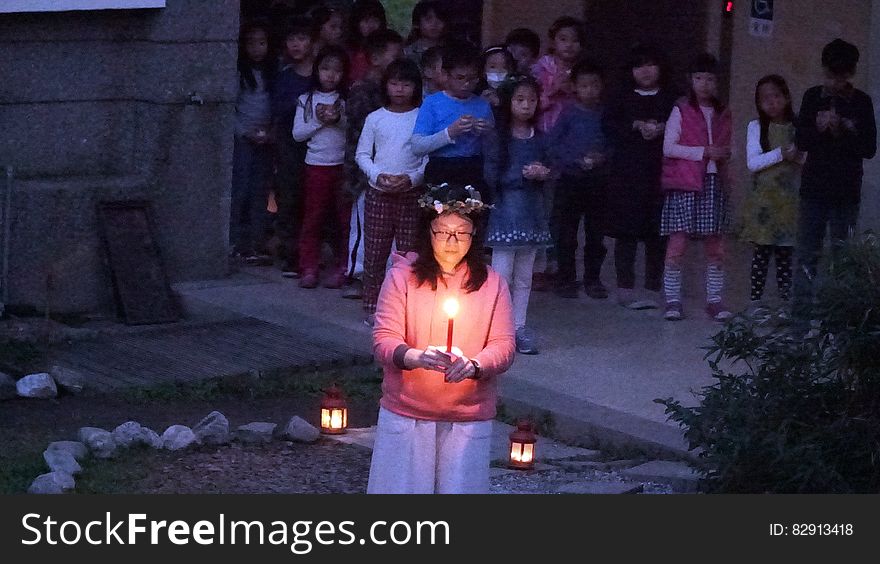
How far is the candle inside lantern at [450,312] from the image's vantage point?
5.56 meters

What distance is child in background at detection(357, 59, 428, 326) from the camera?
31.2 ft

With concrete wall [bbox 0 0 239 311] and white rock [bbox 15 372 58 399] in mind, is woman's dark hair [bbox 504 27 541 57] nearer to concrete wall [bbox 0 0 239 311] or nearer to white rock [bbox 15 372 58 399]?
concrete wall [bbox 0 0 239 311]

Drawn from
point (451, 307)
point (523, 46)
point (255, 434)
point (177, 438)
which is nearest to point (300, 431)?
point (255, 434)

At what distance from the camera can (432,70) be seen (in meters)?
9.66

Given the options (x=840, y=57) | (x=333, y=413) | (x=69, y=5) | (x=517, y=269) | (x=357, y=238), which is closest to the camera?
(x=333, y=413)

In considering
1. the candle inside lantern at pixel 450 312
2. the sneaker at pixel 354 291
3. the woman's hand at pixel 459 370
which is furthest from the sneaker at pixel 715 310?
the woman's hand at pixel 459 370

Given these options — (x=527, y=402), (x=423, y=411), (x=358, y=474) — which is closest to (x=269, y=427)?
(x=358, y=474)

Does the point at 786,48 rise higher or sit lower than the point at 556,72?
higher

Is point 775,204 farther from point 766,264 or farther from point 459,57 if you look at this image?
point 459,57

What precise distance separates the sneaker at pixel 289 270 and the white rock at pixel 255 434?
132 inches

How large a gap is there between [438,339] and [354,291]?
15.5ft

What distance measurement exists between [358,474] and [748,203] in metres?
3.83

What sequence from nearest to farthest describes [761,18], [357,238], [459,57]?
1. [459,57]
2. [357,238]
3. [761,18]

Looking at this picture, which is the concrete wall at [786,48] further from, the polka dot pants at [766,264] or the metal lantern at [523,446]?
the metal lantern at [523,446]
